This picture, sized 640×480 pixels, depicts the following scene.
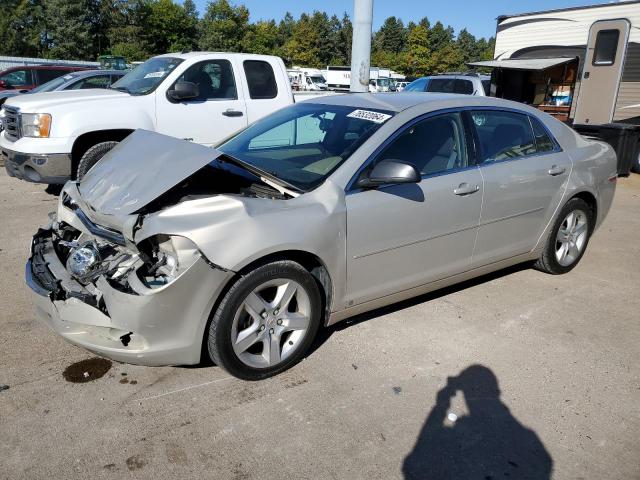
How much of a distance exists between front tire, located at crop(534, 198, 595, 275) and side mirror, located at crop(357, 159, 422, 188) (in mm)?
2060

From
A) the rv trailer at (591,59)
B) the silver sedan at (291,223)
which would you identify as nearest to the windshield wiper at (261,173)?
the silver sedan at (291,223)

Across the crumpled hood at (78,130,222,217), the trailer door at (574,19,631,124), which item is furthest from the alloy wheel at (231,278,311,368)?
the trailer door at (574,19,631,124)

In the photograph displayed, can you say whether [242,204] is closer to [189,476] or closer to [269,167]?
[269,167]

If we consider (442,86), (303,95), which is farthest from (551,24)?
(303,95)

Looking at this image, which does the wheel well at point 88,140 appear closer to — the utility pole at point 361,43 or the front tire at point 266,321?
the utility pole at point 361,43

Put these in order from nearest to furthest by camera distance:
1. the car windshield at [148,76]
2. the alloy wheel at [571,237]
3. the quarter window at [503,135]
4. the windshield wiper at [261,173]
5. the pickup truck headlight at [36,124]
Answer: the windshield wiper at [261,173] → the quarter window at [503,135] → the alloy wheel at [571,237] → the pickup truck headlight at [36,124] → the car windshield at [148,76]

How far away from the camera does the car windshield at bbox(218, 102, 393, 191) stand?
11.3ft

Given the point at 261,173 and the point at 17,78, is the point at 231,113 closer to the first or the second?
the point at 261,173

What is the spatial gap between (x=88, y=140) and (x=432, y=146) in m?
4.85

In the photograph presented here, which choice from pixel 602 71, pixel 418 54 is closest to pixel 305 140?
pixel 602 71

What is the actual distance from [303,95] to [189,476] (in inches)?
264

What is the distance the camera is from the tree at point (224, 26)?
61.2m

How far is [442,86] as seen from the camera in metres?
12.2

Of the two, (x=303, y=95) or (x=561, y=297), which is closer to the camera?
(x=561, y=297)
